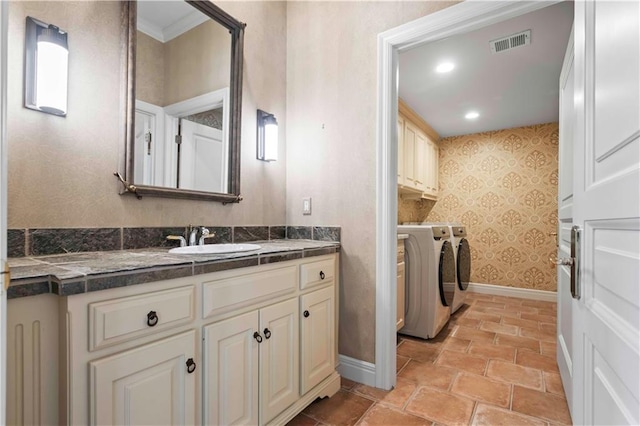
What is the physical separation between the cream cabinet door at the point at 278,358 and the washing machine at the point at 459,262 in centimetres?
220

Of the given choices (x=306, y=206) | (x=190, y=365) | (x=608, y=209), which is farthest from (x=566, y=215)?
(x=190, y=365)

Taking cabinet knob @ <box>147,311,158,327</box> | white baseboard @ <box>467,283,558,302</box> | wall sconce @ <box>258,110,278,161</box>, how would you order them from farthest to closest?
1. white baseboard @ <box>467,283,558,302</box>
2. wall sconce @ <box>258,110,278,161</box>
3. cabinet knob @ <box>147,311,158,327</box>

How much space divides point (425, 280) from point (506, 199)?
2.48m

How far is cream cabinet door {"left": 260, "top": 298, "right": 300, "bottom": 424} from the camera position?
1.41 metres

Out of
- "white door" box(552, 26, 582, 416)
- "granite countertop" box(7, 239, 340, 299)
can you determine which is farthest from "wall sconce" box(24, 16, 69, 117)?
"white door" box(552, 26, 582, 416)

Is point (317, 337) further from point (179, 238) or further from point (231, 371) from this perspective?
point (179, 238)

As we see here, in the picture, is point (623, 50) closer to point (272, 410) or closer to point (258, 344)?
point (258, 344)

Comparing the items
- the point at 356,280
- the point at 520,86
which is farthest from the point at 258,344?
the point at 520,86

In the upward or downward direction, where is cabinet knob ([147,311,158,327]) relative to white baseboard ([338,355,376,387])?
upward

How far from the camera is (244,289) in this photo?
1316 mm

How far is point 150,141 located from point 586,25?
5.63 feet

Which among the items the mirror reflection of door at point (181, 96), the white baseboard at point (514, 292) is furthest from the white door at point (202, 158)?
the white baseboard at point (514, 292)

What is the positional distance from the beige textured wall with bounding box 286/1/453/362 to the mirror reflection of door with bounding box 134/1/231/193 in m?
0.55

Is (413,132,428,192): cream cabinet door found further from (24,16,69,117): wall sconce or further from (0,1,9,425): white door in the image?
(0,1,9,425): white door
